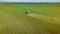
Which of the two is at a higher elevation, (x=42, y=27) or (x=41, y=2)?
(x=41, y=2)

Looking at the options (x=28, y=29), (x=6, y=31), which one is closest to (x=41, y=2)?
(x=28, y=29)

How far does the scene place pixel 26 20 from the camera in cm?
76

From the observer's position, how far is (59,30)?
0.74 m

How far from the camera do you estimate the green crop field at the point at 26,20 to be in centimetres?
74

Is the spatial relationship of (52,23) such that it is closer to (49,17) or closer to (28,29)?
(49,17)

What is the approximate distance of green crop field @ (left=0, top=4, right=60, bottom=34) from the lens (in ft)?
2.44

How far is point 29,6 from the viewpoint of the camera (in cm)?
76

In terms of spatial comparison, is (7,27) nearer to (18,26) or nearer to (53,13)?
(18,26)

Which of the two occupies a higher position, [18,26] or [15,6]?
[15,6]

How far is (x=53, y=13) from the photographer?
29.5 inches

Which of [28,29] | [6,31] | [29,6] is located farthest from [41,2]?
[6,31]

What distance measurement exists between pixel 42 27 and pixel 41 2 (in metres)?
0.16

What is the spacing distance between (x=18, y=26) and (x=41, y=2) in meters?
0.22

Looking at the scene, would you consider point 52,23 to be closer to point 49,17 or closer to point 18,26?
point 49,17
